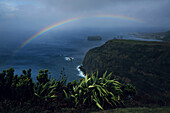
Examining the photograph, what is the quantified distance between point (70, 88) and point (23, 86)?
3.72 meters

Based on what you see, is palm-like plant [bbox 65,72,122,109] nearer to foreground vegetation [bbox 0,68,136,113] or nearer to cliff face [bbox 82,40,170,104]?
foreground vegetation [bbox 0,68,136,113]

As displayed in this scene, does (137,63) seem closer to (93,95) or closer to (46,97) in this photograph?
(93,95)

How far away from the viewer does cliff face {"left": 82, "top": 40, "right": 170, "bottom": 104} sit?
2051 inches

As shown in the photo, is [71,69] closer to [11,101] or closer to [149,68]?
[149,68]

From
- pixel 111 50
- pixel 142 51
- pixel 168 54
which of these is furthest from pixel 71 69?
pixel 168 54

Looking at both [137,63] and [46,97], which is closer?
[46,97]

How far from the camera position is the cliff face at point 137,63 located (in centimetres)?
5209

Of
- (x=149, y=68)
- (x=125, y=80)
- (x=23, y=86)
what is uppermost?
(x=23, y=86)

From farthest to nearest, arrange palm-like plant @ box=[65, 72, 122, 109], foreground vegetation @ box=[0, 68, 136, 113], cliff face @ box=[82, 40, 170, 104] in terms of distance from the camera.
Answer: cliff face @ box=[82, 40, 170, 104]
palm-like plant @ box=[65, 72, 122, 109]
foreground vegetation @ box=[0, 68, 136, 113]

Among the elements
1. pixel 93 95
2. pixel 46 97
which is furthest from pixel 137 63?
pixel 46 97

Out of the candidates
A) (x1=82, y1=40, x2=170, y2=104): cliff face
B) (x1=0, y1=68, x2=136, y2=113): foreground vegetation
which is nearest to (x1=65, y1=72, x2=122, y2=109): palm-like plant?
(x1=0, y1=68, x2=136, y2=113): foreground vegetation

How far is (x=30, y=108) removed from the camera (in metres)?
8.25

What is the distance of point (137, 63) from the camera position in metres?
64.6

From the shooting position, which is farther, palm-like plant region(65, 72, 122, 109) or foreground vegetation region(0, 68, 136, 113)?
palm-like plant region(65, 72, 122, 109)
